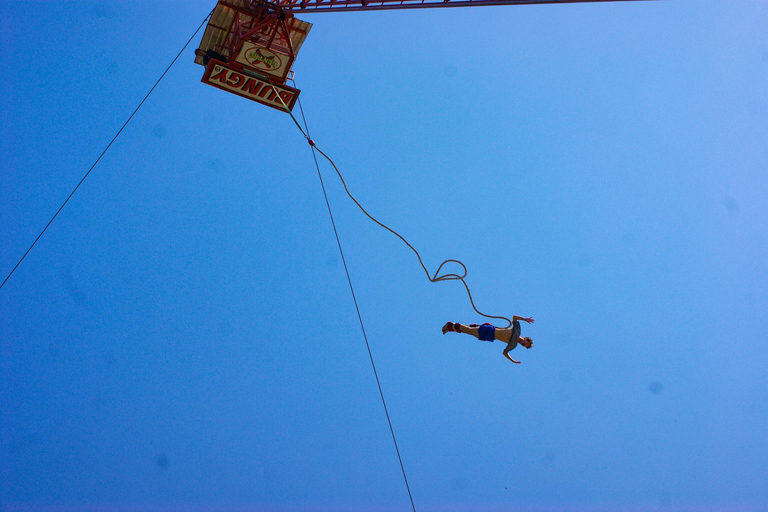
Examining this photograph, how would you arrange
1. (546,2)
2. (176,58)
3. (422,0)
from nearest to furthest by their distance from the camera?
1. (546,2)
2. (422,0)
3. (176,58)

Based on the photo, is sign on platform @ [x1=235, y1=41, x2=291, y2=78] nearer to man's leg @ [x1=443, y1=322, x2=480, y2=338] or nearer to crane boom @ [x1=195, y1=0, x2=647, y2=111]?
crane boom @ [x1=195, y1=0, x2=647, y2=111]

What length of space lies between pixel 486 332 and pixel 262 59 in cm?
756

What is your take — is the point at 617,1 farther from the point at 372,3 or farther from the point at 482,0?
the point at 372,3

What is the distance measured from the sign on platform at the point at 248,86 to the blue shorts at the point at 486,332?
6.28 m

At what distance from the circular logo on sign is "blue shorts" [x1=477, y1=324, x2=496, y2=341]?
7.20 metres

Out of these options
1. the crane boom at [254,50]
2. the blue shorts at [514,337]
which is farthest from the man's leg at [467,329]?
the crane boom at [254,50]

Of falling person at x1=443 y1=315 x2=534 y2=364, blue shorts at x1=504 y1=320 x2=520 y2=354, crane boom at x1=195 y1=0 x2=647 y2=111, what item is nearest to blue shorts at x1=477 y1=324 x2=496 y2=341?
falling person at x1=443 y1=315 x2=534 y2=364

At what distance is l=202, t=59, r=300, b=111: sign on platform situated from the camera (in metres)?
12.4

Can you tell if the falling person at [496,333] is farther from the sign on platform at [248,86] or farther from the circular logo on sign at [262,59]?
the circular logo on sign at [262,59]

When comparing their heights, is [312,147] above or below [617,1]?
below

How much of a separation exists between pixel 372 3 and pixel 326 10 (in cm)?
100

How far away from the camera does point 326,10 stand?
38.8ft

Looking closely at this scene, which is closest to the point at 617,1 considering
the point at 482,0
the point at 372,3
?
the point at 482,0

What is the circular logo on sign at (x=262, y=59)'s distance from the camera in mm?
12750
